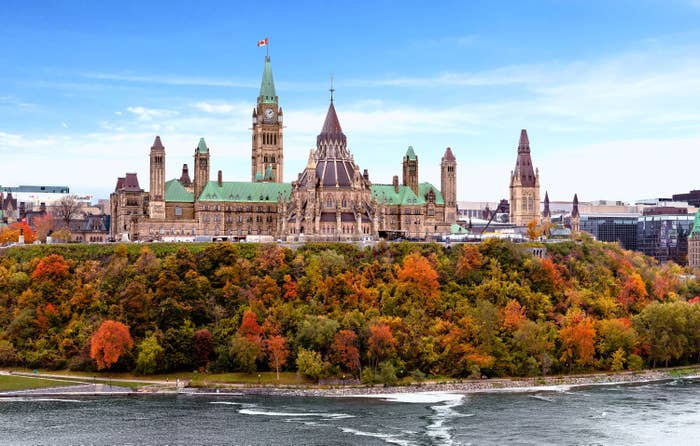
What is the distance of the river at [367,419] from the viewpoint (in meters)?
95.9

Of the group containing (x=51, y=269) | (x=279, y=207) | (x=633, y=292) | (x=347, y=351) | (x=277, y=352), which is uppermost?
(x=279, y=207)

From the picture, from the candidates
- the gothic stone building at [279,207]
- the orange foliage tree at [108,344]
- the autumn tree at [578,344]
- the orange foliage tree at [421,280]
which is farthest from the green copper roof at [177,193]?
the autumn tree at [578,344]

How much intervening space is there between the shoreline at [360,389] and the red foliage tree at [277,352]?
5.38 meters

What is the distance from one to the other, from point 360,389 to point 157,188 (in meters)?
84.2

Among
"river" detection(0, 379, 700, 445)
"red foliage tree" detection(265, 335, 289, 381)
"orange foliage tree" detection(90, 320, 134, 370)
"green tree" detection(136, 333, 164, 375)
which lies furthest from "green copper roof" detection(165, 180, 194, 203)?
"river" detection(0, 379, 700, 445)

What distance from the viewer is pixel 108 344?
129750 mm

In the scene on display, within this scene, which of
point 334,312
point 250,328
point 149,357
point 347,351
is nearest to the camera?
point 347,351

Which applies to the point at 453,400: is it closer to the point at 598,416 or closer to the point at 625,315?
the point at 598,416

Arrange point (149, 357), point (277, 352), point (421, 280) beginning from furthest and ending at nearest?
point (421, 280) < point (277, 352) < point (149, 357)

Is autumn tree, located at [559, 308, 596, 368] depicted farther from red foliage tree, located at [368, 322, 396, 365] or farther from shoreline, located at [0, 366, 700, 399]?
red foliage tree, located at [368, 322, 396, 365]

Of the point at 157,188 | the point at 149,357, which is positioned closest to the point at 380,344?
the point at 149,357

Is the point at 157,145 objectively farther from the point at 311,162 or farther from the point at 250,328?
the point at 250,328

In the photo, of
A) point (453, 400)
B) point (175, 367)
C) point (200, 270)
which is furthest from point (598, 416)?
point (200, 270)

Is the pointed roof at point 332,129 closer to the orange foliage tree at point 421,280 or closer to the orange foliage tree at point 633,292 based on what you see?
the orange foliage tree at point 421,280
